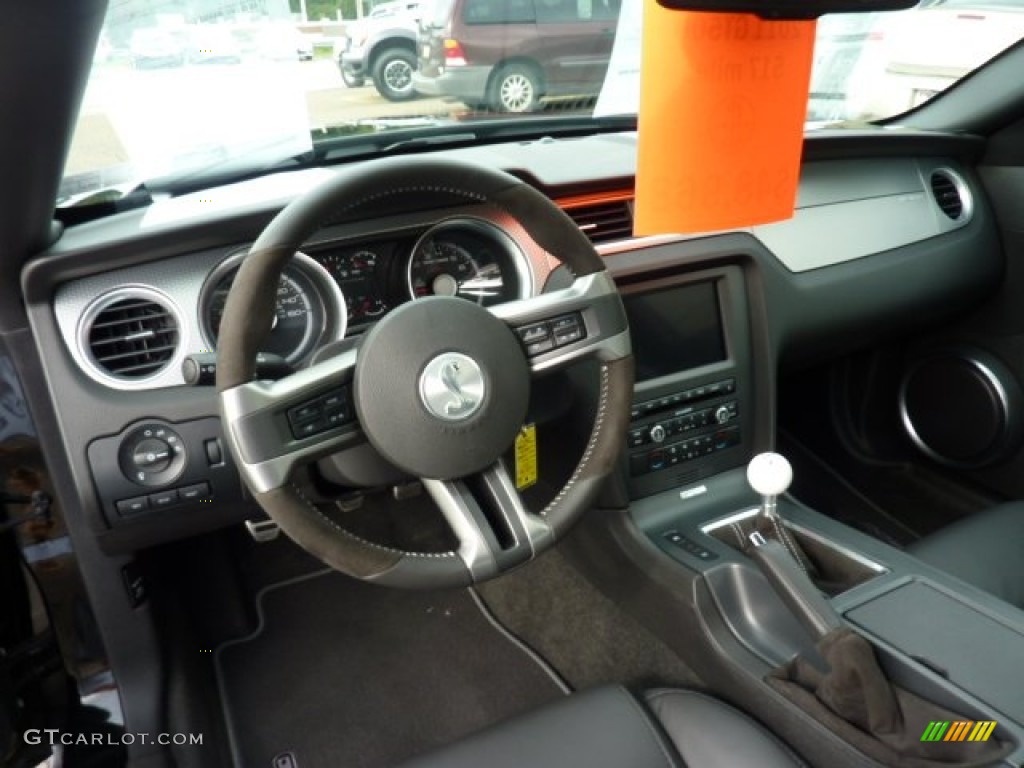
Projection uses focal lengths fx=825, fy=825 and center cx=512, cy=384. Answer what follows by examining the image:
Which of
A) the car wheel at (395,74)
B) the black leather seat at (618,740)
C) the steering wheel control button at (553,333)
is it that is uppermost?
the car wheel at (395,74)

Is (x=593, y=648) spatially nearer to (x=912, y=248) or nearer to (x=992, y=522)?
(x=992, y=522)

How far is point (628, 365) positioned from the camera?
1.13 meters

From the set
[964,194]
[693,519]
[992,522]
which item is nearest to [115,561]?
[693,519]

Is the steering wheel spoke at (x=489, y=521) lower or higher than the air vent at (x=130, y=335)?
lower

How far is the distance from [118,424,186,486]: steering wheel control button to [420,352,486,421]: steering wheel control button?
0.54 meters

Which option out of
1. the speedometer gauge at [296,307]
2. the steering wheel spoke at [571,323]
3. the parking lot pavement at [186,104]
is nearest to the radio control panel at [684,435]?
the steering wheel spoke at [571,323]

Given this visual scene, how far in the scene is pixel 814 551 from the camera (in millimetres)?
1575

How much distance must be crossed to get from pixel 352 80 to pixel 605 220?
0.55 metres

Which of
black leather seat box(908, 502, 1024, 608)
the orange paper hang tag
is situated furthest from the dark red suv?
black leather seat box(908, 502, 1024, 608)

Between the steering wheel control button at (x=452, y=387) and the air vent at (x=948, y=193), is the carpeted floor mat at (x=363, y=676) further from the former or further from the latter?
the air vent at (x=948, y=193)

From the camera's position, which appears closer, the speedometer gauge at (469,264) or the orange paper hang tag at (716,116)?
the orange paper hang tag at (716,116)

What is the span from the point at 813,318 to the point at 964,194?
710mm

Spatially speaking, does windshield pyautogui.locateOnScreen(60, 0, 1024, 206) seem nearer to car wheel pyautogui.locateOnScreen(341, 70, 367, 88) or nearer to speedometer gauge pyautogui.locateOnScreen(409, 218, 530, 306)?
car wheel pyautogui.locateOnScreen(341, 70, 367, 88)

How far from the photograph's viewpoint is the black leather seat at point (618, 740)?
3.62 ft
